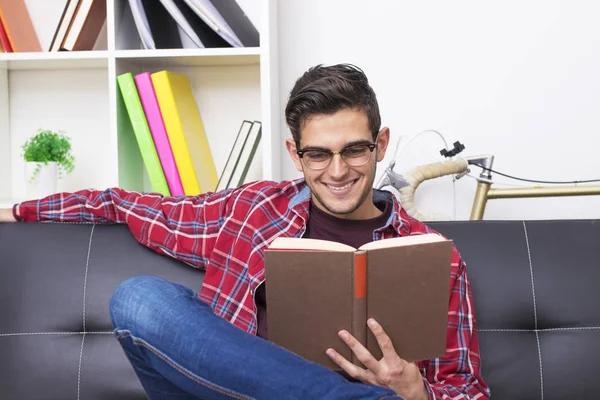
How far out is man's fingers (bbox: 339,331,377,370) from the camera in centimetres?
109

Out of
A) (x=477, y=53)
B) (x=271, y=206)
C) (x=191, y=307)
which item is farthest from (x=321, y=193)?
(x=477, y=53)

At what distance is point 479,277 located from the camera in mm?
1486

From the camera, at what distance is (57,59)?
6.32 feet

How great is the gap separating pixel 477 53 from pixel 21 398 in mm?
1548

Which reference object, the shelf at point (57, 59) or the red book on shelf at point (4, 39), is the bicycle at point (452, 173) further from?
the red book on shelf at point (4, 39)

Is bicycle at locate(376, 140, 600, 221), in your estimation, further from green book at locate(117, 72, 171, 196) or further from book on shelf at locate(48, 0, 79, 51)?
book on shelf at locate(48, 0, 79, 51)

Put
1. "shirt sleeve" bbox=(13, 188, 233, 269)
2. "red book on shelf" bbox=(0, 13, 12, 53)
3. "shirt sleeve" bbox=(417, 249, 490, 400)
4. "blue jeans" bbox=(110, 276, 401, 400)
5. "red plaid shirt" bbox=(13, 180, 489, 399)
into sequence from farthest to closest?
1. "red book on shelf" bbox=(0, 13, 12, 53)
2. "shirt sleeve" bbox=(13, 188, 233, 269)
3. "red plaid shirt" bbox=(13, 180, 489, 399)
4. "shirt sleeve" bbox=(417, 249, 490, 400)
5. "blue jeans" bbox=(110, 276, 401, 400)

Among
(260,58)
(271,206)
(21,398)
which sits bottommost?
(21,398)

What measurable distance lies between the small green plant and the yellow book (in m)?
0.37

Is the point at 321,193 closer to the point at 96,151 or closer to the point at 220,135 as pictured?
the point at 220,135

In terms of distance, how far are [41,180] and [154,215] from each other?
2.06ft

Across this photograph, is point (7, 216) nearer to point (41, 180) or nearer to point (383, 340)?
point (41, 180)

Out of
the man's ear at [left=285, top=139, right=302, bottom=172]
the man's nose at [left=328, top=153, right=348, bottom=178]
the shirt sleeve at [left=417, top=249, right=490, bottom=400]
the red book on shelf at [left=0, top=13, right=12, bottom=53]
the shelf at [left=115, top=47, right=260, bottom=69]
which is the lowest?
the shirt sleeve at [left=417, top=249, right=490, bottom=400]

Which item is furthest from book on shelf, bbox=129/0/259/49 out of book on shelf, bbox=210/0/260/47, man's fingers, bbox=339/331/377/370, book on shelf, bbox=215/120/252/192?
man's fingers, bbox=339/331/377/370
